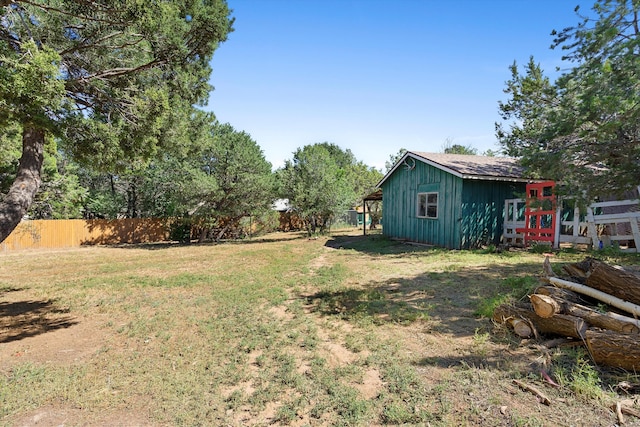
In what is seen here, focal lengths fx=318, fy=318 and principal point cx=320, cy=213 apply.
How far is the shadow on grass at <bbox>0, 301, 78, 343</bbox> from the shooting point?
4887 mm

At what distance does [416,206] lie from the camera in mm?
13836

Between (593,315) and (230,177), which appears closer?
(593,315)

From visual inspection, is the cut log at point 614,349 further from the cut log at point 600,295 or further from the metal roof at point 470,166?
the metal roof at point 470,166

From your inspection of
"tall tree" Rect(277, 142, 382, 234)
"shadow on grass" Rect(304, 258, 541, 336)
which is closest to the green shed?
"shadow on grass" Rect(304, 258, 541, 336)

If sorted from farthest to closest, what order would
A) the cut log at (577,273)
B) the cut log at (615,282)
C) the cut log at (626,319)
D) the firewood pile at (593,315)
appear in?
the cut log at (577,273), the cut log at (615,282), the cut log at (626,319), the firewood pile at (593,315)

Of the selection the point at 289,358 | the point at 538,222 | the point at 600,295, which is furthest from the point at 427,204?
the point at 289,358

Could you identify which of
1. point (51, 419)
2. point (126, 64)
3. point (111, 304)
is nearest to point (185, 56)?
point (126, 64)

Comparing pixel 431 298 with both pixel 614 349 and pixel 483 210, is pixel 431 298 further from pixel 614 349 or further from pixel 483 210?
pixel 483 210

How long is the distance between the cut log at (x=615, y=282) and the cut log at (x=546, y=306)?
77 centimetres

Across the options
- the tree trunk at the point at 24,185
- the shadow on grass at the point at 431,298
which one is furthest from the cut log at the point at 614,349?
the tree trunk at the point at 24,185

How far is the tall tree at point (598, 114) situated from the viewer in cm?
486

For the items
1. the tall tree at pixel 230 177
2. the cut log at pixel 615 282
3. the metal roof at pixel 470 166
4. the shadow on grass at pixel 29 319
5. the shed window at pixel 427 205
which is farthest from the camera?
the tall tree at pixel 230 177

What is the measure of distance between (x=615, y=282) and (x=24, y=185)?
306 inches

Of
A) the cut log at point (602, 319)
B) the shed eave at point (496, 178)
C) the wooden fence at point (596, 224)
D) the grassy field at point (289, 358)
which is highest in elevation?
the shed eave at point (496, 178)
